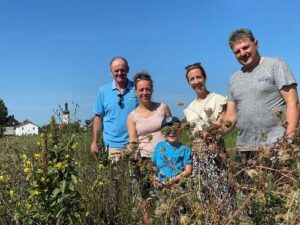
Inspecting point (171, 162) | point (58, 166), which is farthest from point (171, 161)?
point (58, 166)

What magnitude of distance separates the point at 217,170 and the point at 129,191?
1167 millimetres

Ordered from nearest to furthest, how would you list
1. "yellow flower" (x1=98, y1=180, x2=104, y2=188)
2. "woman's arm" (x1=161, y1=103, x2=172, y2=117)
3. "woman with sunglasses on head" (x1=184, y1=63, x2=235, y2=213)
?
"woman with sunglasses on head" (x1=184, y1=63, x2=235, y2=213) → "yellow flower" (x1=98, y1=180, x2=104, y2=188) → "woman's arm" (x1=161, y1=103, x2=172, y2=117)

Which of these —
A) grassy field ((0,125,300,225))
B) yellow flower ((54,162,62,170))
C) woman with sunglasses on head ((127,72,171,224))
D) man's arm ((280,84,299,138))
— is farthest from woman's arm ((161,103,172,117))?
yellow flower ((54,162,62,170))

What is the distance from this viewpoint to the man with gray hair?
14.3ft

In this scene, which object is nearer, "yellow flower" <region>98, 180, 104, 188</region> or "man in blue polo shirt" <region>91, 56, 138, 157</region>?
"yellow flower" <region>98, 180, 104, 188</region>

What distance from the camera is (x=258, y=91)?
443 centimetres

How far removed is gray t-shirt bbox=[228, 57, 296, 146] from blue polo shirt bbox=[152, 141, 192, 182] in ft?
1.91

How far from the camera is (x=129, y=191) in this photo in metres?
4.59

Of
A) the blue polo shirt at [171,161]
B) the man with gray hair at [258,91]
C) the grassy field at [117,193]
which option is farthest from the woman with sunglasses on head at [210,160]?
the man with gray hair at [258,91]

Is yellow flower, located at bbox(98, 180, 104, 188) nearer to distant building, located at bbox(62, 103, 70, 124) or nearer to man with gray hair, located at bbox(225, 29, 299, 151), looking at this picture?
man with gray hair, located at bbox(225, 29, 299, 151)

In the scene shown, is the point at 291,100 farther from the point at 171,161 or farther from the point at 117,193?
the point at 117,193

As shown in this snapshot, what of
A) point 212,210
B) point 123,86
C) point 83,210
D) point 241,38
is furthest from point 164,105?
point 212,210

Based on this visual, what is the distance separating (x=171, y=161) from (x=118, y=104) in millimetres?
2462

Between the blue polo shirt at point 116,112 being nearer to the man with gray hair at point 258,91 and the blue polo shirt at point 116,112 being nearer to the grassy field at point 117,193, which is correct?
the grassy field at point 117,193
